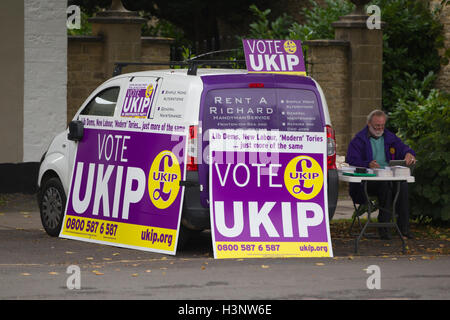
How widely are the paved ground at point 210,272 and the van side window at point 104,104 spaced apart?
1.45 metres

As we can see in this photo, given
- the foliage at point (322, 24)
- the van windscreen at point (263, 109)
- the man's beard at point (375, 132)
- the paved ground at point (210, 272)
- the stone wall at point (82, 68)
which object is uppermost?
the foliage at point (322, 24)

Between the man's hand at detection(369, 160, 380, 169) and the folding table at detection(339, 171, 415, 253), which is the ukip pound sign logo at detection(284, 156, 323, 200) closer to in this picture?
the folding table at detection(339, 171, 415, 253)

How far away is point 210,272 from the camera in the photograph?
10.2 metres

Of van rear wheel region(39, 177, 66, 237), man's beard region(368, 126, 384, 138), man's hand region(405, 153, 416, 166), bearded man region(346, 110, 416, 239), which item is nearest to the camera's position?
man's hand region(405, 153, 416, 166)

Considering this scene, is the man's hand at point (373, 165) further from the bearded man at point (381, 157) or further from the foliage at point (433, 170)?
the foliage at point (433, 170)

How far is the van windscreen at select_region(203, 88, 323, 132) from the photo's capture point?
11367 millimetres

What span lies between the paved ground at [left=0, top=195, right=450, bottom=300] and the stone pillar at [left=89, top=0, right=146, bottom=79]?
20.7ft

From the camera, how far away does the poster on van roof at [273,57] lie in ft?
38.5

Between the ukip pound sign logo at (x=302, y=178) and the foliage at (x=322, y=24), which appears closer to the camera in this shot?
the ukip pound sign logo at (x=302, y=178)

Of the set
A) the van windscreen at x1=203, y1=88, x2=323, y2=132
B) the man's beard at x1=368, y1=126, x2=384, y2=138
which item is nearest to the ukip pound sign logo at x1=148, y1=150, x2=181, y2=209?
the van windscreen at x1=203, y1=88, x2=323, y2=132

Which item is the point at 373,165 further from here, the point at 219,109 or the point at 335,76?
the point at 335,76

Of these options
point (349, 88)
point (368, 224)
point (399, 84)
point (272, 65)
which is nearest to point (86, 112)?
point (272, 65)

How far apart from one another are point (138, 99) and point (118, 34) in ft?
22.7

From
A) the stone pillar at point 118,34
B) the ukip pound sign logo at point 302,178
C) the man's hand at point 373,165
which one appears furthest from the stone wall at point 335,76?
the ukip pound sign logo at point 302,178
